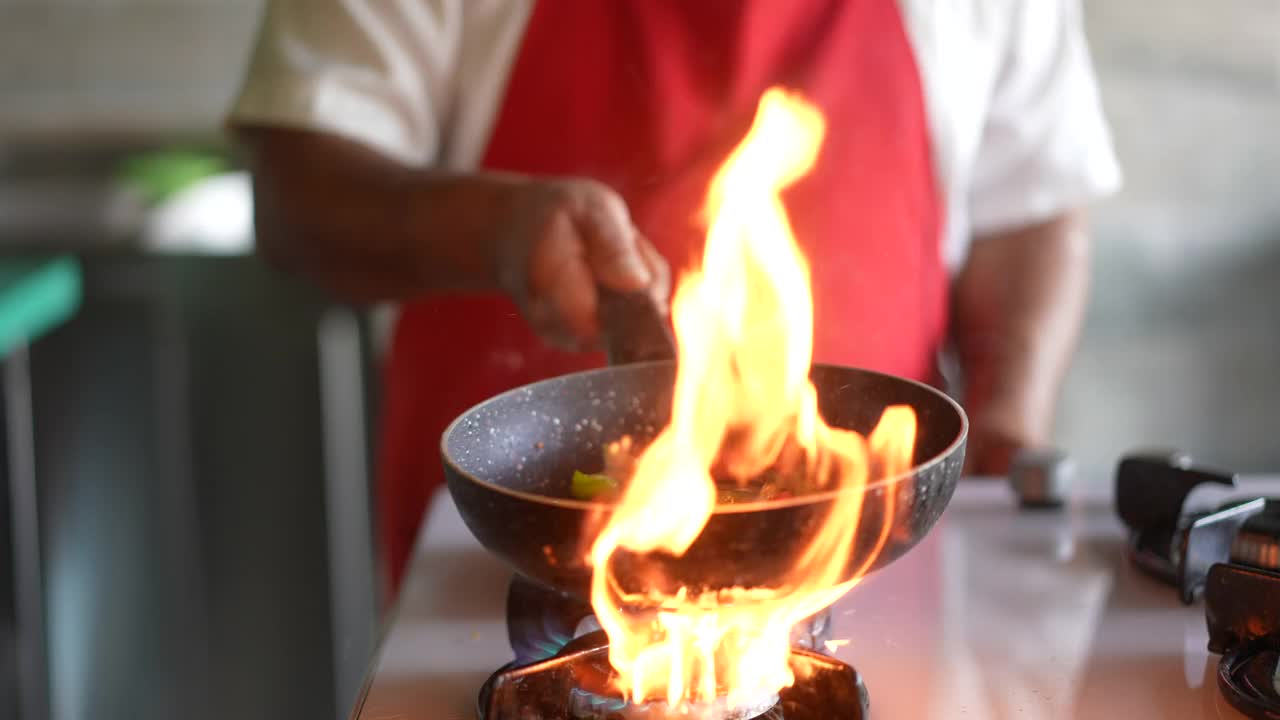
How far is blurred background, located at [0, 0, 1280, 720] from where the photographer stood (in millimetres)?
1978

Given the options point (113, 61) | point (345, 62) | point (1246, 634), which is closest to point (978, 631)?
point (1246, 634)

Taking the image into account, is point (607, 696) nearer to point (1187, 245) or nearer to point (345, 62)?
point (345, 62)

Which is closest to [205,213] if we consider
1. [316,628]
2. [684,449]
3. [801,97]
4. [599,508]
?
[316,628]

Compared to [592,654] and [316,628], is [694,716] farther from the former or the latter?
[316,628]

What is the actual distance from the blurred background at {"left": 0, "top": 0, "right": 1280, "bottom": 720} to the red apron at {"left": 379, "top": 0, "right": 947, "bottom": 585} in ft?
2.51

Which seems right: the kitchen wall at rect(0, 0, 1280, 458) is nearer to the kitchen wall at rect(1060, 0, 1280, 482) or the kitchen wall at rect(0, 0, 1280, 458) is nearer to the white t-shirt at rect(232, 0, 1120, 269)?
the kitchen wall at rect(1060, 0, 1280, 482)

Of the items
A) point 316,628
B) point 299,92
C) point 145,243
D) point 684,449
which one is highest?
point 299,92

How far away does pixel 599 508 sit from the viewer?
0.55m

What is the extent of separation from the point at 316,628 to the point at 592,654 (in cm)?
148

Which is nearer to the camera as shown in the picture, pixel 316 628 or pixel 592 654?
pixel 592 654

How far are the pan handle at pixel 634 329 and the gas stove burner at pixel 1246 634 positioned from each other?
0.36 metres

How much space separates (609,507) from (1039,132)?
3.08 feet

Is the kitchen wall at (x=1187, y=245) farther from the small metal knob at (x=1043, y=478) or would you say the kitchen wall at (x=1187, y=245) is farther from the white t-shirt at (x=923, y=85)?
the small metal knob at (x=1043, y=478)

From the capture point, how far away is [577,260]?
0.81 meters
